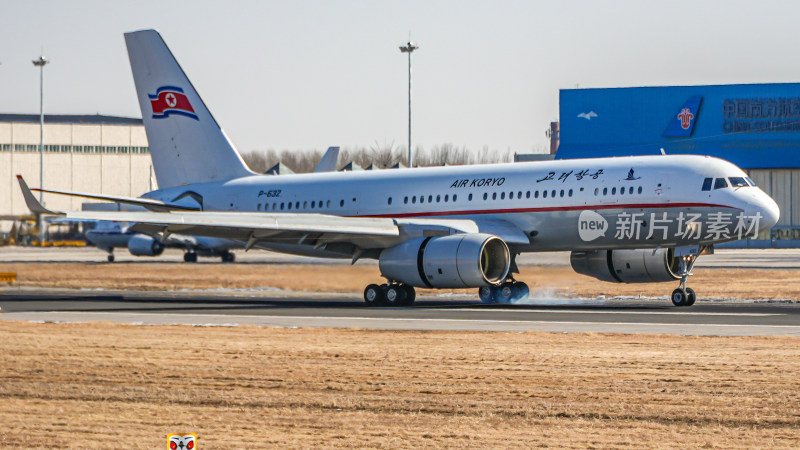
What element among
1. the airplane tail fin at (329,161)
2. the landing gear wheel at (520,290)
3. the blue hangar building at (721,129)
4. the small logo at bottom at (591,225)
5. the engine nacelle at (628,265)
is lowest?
the landing gear wheel at (520,290)

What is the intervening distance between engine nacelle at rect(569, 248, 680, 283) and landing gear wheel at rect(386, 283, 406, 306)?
5815 millimetres

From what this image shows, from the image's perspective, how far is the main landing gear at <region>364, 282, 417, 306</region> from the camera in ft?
117

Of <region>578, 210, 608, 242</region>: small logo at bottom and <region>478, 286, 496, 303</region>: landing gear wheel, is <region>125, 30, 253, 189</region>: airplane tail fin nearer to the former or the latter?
<region>478, 286, 496, 303</region>: landing gear wheel

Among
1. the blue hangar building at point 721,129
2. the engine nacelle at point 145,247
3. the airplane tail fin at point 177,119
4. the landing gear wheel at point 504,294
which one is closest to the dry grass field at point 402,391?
the landing gear wheel at point 504,294

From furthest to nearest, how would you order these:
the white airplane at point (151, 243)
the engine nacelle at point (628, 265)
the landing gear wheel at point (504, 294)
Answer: the white airplane at point (151, 243)
the landing gear wheel at point (504, 294)
the engine nacelle at point (628, 265)

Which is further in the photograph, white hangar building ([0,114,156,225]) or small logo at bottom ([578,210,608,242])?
white hangar building ([0,114,156,225])

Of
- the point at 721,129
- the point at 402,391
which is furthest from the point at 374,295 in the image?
the point at 721,129

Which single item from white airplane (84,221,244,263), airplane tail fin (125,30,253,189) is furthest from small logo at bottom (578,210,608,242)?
white airplane (84,221,244,263)

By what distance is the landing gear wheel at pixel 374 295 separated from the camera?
3578cm

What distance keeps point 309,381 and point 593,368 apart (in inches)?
178

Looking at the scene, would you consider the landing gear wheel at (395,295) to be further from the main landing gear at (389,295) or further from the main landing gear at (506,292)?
the main landing gear at (506,292)

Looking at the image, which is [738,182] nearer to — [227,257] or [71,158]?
[227,257]

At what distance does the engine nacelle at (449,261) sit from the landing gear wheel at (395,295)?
0.67 meters

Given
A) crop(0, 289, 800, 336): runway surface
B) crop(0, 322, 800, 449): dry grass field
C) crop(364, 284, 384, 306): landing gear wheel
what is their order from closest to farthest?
crop(0, 322, 800, 449): dry grass field < crop(0, 289, 800, 336): runway surface < crop(364, 284, 384, 306): landing gear wheel
